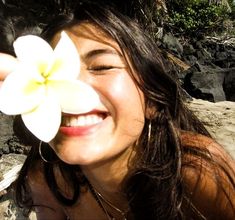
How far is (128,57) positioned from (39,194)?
105cm

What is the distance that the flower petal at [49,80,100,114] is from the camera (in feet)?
3.44

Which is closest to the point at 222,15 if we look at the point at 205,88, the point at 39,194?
the point at 205,88

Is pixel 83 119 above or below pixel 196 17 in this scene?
above

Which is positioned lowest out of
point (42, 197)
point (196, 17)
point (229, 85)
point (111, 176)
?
point (196, 17)

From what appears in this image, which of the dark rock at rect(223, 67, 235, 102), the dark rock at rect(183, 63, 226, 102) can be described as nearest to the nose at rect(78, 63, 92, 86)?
the dark rock at rect(183, 63, 226, 102)

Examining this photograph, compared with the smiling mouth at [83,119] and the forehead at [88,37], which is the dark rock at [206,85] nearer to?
the forehead at [88,37]

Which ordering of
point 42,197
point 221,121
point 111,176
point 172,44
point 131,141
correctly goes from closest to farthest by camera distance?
point 131,141
point 111,176
point 42,197
point 221,121
point 172,44

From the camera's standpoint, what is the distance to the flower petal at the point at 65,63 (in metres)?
1.04

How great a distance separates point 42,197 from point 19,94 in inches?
49.3

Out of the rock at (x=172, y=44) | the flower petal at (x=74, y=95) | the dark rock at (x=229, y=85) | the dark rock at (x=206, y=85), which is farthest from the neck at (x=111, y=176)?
the rock at (x=172, y=44)

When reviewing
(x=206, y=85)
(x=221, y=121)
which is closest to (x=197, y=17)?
(x=206, y=85)

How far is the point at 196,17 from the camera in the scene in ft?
46.5

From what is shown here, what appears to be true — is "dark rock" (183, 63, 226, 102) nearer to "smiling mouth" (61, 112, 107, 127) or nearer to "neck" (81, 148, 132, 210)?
"neck" (81, 148, 132, 210)

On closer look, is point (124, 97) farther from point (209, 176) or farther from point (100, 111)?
point (209, 176)
